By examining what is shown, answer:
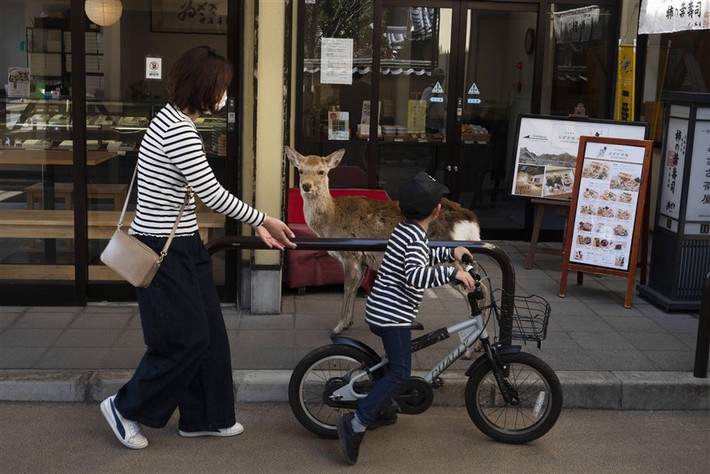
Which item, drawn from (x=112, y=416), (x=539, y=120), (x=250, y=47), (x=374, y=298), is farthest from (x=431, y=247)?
(x=539, y=120)

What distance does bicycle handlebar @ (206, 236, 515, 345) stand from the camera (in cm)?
532

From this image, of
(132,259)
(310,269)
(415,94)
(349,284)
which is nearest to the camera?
(132,259)

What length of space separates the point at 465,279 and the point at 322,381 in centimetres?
113

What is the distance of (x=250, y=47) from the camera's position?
7.28 meters

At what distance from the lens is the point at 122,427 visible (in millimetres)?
5066

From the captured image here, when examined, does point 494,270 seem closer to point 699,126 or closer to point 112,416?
point 699,126

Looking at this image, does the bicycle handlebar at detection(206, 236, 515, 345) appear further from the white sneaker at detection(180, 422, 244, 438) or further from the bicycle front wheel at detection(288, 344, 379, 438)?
the white sneaker at detection(180, 422, 244, 438)

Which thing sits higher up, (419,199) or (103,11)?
(103,11)

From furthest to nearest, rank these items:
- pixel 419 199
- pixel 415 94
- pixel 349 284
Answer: pixel 415 94
pixel 349 284
pixel 419 199

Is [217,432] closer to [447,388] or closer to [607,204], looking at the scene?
[447,388]

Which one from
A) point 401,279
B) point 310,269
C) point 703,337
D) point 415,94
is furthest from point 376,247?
point 415,94

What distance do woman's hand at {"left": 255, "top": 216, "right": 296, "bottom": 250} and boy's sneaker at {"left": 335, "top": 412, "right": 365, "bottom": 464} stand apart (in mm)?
1010

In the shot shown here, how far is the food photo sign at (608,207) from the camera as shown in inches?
Result: 311

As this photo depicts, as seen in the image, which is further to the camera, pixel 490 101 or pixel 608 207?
pixel 490 101
